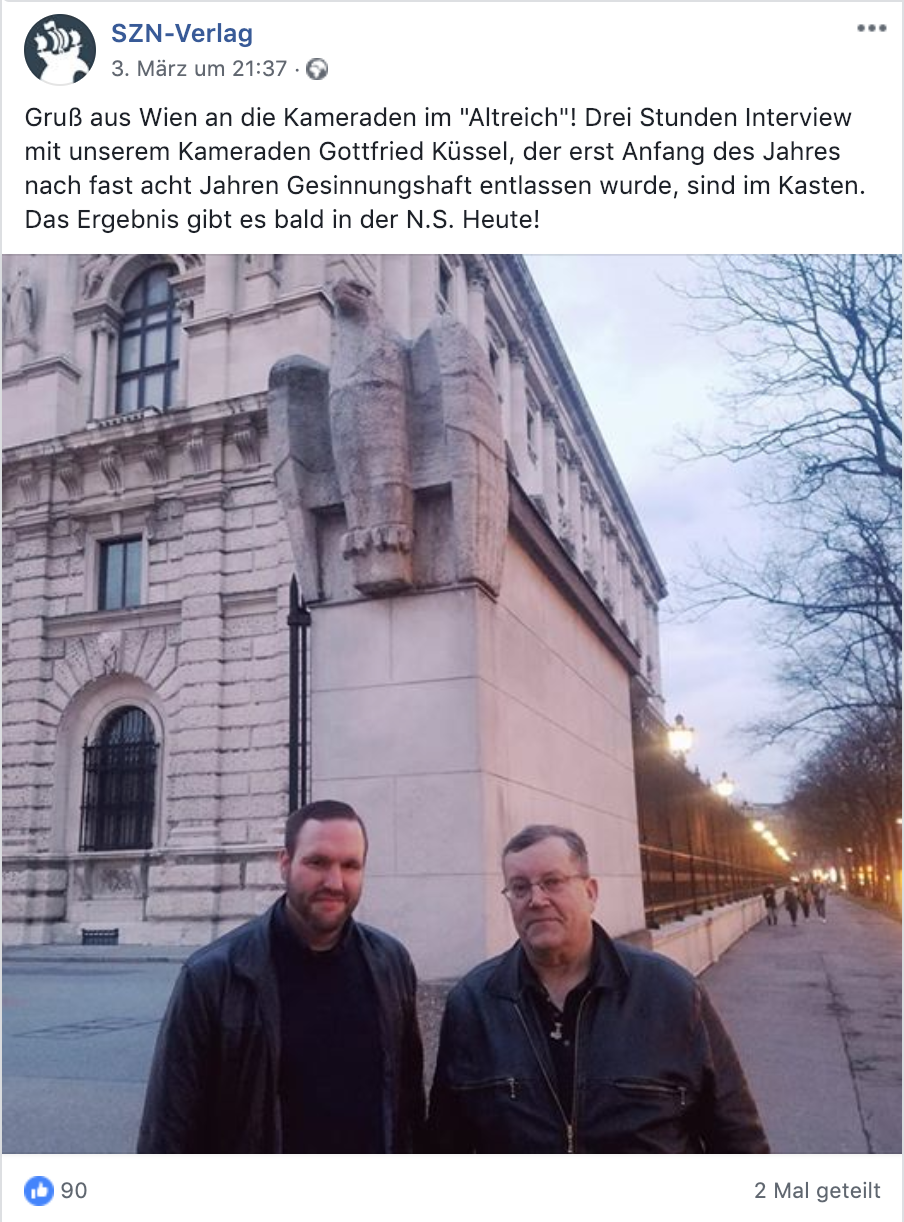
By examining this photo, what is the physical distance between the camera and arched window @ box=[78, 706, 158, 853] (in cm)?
1912

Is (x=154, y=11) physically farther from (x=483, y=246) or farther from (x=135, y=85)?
(x=483, y=246)

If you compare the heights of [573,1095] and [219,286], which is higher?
[219,286]

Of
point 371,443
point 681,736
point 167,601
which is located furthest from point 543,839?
point 167,601

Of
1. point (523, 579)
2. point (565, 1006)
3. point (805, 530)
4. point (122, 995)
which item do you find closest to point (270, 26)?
point (523, 579)

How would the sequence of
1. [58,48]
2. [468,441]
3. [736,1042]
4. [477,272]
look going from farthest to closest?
[477,272] < [736,1042] < [468,441] < [58,48]

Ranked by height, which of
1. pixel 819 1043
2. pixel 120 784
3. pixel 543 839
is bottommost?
pixel 819 1043

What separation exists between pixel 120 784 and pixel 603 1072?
61.4ft

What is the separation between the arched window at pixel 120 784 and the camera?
19.1 meters

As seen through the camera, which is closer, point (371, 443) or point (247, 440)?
point (371, 443)

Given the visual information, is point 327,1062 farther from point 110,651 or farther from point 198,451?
point 110,651

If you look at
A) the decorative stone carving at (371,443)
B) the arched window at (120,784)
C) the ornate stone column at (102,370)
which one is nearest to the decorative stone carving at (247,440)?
the ornate stone column at (102,370)

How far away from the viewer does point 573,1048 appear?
2514mm

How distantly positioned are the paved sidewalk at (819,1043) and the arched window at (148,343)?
52.3 ft

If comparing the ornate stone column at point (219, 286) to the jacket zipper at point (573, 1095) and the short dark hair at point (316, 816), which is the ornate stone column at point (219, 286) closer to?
the short dark hair at point (316, 816)
